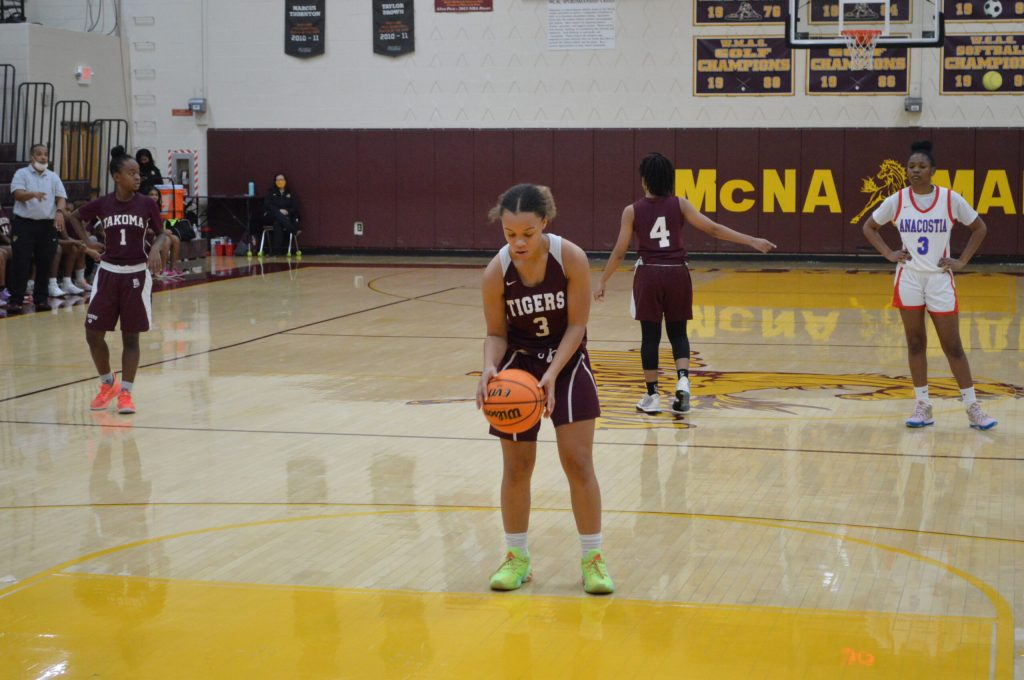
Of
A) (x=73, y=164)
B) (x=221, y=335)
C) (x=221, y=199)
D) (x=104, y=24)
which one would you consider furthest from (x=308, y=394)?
(x=104, y=24)

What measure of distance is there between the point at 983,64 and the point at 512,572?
1845cm

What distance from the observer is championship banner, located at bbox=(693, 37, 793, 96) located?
2150 centimetres

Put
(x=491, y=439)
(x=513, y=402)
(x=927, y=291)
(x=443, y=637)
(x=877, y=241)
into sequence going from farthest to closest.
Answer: (x=877, y=241), (x=927, y=291), (x=491, y=439), (x=513, y=402), (x=443, y=637)

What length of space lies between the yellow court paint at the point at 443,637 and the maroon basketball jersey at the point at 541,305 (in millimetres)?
985

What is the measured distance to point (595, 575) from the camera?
492 centimetres

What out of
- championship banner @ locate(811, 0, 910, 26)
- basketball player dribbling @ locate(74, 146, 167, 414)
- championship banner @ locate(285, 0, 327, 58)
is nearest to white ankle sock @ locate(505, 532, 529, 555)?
basketball player dribbling @ locate(74, 146, 167, 414)

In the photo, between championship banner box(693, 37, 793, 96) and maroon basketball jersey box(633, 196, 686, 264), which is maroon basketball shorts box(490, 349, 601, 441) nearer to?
maroon basketball jersey box(633, 196, 686, 264)

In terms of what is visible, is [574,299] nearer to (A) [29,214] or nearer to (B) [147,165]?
(A) [29,214]

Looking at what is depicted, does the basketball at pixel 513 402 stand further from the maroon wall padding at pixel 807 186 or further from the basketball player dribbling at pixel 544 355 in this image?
the maroon wall padding at pixel 807 186

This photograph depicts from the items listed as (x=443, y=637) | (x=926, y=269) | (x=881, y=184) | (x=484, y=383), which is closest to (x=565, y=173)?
(x=881, y=184)

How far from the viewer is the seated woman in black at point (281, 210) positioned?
913 inches

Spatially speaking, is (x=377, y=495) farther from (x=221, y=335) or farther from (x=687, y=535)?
(x=221, y=335)

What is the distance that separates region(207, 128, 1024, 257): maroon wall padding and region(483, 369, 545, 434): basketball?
57.6 ft

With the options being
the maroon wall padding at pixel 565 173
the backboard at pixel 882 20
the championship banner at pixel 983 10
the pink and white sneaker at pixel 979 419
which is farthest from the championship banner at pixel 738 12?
the pink and white sneaker at pixel 979 419
